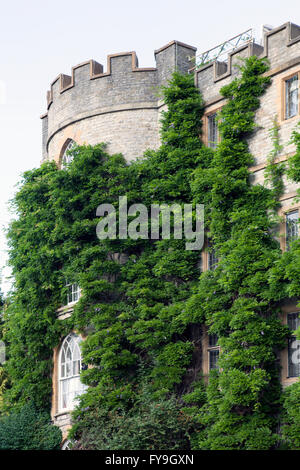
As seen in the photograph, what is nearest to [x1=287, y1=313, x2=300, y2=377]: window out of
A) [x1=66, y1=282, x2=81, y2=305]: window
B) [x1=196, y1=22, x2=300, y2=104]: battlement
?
[x1=196, y1=22, x2=300, y2=104]: battlement

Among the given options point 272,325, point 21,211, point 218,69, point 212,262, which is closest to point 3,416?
point 21,211

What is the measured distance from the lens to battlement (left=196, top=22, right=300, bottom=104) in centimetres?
2380

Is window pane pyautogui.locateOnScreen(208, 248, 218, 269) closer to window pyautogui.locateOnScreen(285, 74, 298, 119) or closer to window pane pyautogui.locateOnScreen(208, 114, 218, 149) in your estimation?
window pane pyautogui.locateOnScreen(208, 114, 218, 149)

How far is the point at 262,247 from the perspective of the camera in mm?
22531

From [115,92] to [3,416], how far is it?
11.4 meters

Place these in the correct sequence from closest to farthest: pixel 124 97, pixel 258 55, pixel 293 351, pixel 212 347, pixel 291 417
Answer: pixel 291 417, pixel 293 351, pixel 212 347, pixel 258 55, pixel 124 97

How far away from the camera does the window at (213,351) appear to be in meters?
24.2

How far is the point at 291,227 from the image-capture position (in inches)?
898

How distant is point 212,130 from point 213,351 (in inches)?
267

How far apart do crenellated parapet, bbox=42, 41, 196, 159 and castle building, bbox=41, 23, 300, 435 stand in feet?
0.11

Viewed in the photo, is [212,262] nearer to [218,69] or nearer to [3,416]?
[218,69]

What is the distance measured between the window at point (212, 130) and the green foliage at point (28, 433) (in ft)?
33.1

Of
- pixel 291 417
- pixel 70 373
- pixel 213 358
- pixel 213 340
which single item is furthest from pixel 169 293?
pixel 291 417

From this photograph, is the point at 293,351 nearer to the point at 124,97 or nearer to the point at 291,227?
the point at 291,227
